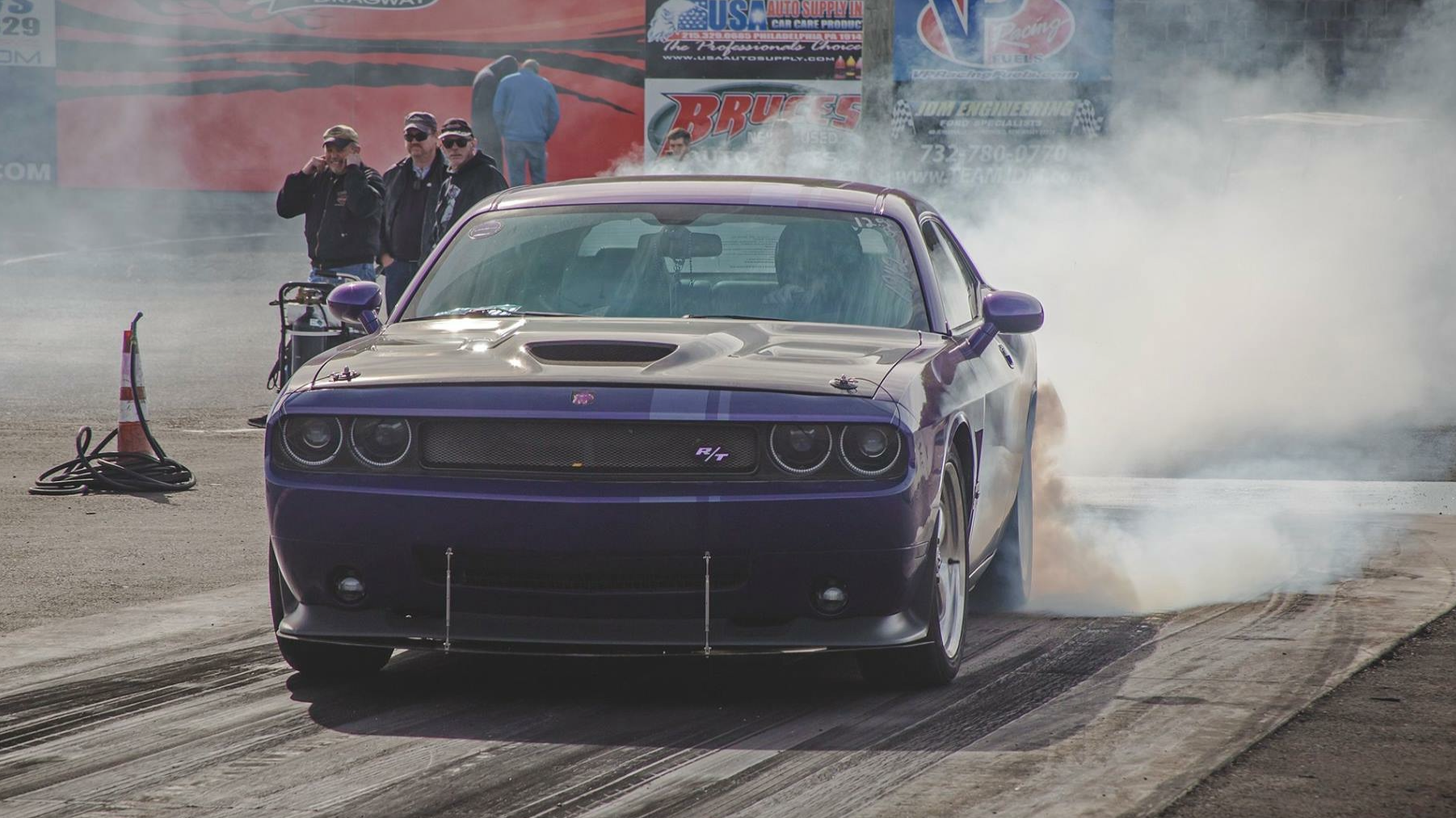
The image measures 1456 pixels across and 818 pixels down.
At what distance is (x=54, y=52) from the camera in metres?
26.6

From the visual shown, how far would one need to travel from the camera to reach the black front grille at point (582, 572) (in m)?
4.97

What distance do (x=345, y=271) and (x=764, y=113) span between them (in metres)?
12.9

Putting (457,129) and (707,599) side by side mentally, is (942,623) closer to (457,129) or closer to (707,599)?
(707,599)

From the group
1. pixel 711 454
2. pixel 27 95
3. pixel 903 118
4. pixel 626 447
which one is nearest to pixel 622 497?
pixel 626 447

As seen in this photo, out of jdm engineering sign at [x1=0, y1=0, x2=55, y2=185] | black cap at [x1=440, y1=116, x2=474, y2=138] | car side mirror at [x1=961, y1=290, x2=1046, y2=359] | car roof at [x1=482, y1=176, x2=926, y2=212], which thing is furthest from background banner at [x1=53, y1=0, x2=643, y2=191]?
car side mirror at [x1=961, y1=290, x2=1046, y2=359]

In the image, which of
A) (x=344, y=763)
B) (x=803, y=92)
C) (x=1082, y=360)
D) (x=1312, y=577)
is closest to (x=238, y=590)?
(x=344, y=763)

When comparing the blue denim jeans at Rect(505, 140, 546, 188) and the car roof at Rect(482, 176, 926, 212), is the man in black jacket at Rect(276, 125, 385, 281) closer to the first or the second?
the car roof at Rect(482, 176, 926, 212)

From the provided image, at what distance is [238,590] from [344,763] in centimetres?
283

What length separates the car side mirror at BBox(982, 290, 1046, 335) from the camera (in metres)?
6.28

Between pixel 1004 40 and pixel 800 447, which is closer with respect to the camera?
pixel 800 447

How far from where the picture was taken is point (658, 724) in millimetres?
5051

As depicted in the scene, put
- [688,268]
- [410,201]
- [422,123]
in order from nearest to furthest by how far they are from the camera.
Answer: [688,268], [410,201], [422,123]

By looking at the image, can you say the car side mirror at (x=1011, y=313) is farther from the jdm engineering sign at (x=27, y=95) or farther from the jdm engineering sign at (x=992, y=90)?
the jdm engineering sign at (x=27, y=95)

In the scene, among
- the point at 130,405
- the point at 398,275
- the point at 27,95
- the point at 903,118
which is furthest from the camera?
the point at 27,95
